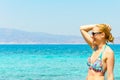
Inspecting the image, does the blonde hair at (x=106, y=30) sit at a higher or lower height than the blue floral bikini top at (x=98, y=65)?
higher

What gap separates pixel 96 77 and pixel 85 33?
0.68 metres

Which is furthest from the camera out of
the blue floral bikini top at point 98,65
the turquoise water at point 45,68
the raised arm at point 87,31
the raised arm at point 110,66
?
the turquoise water at point 45,68

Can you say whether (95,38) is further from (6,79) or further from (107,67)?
(6,79)

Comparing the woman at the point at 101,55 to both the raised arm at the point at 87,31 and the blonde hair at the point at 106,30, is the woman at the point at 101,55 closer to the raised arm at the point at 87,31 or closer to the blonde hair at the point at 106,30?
the blonde hair at the point at 106,30

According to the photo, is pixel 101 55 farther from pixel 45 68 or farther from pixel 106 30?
pixel 45 68

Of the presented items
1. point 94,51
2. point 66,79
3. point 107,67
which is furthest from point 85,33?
point 66,79

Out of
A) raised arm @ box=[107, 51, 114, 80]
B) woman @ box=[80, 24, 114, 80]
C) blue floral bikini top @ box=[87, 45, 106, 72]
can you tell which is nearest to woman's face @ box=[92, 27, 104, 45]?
woman @ box=[80, 24, 114, 80]

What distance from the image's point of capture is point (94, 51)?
18.4ft

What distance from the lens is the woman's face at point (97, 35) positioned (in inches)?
211

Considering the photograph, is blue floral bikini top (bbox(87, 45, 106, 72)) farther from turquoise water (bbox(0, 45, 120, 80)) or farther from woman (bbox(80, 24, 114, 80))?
turquoise water (bbox(0, 45, 120, 80))

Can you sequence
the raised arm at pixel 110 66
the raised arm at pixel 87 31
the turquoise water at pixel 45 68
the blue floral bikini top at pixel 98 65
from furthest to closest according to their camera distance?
the turquoise water at pixel 45 68
the raised arm at pixel 87 31
the blue floral bikini top at pixel 98 65
the raised arm at pixel 110 66

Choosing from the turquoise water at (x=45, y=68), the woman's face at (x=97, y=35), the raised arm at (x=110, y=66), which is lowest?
the turquoise water at (x=45, y=68)

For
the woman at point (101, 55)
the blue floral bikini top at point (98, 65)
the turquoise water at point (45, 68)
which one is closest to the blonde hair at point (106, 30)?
the woman at point (101, 55)

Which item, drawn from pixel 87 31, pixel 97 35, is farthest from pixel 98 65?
pixel 87 31
